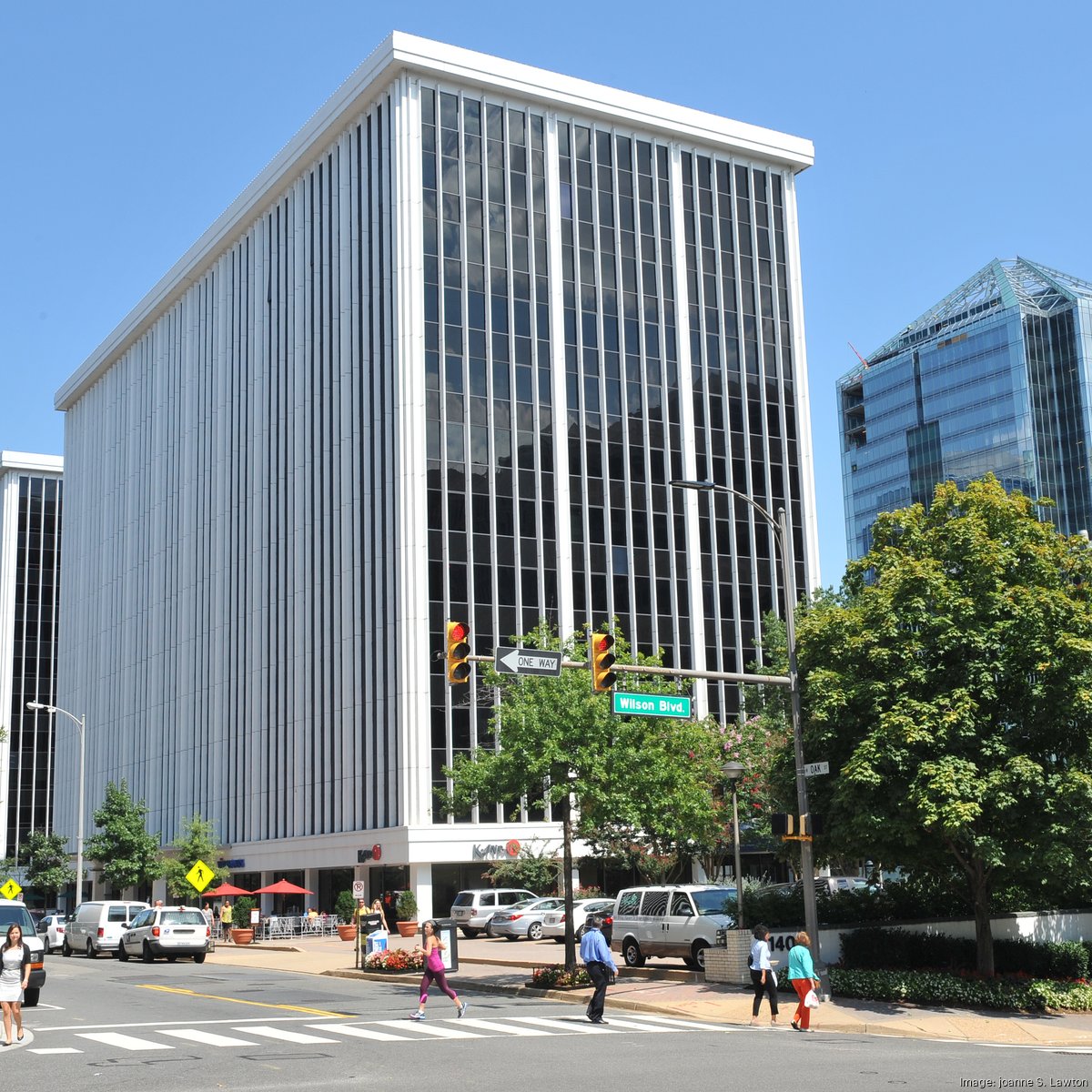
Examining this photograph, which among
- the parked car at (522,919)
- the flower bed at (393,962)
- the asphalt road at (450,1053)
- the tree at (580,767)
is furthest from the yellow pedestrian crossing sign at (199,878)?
the asphalt road at (450,1053)

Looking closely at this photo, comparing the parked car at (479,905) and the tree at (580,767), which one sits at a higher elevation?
the tree at (580,767)

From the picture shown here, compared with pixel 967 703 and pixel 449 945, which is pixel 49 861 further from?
pixel 967 703

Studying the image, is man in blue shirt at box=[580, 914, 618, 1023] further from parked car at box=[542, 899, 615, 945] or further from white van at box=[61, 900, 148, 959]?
white van at box=[61, 900, 148, 959]

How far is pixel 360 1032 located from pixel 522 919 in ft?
86.8

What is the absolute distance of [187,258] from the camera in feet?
268

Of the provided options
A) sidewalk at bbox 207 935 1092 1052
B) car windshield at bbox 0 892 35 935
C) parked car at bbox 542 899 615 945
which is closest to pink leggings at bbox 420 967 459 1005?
sidewalk at bbox 207 935 1092 1052

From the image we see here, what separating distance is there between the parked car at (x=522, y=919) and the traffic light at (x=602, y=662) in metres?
25.1

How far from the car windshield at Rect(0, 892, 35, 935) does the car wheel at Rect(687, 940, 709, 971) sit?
1378 cm

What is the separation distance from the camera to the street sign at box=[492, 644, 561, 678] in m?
23.5

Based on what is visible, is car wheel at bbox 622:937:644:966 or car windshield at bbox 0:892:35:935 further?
car wheel at bbox 622:937:644:966

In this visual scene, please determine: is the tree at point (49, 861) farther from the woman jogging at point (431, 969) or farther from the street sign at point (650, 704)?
the street sign at point (650, 704)

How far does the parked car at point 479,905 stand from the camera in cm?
4934

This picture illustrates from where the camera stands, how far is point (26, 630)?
12075 centimetres

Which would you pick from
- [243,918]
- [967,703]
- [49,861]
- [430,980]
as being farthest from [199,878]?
[49,861]
